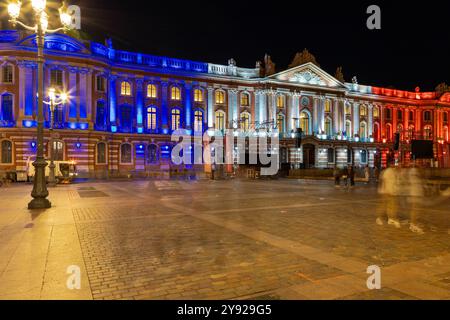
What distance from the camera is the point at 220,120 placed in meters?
54.3

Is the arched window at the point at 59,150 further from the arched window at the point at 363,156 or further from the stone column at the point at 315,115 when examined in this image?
the arched window at the point at 363,156

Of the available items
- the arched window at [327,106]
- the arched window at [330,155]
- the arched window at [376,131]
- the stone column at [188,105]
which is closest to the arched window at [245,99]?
A: the stone column at [188,105]

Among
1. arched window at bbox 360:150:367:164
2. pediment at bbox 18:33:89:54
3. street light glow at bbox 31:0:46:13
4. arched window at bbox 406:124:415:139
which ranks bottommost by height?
arched window at bbox 360:150:367:164

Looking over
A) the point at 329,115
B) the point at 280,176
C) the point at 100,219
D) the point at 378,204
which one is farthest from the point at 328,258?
the point at 329,115

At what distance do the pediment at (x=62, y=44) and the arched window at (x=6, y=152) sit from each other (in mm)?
10993

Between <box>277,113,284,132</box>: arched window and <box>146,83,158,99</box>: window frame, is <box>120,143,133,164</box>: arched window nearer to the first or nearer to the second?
<box>146,83,158,99</box>: window frame

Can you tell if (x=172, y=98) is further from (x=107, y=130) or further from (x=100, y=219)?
(x=100, y=219)

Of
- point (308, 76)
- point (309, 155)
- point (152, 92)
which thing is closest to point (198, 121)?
point (152, 92)

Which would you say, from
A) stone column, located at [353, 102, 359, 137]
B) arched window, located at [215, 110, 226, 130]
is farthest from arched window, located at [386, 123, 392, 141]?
arched window, located at [215, 110, 226, 130]

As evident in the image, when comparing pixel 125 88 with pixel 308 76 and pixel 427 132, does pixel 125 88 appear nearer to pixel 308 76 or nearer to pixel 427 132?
pixel 308 76

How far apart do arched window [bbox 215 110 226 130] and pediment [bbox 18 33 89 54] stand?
66.1 feet

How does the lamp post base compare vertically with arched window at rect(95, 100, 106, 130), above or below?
below

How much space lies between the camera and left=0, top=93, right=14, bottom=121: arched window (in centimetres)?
3969

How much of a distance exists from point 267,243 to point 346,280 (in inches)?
103
